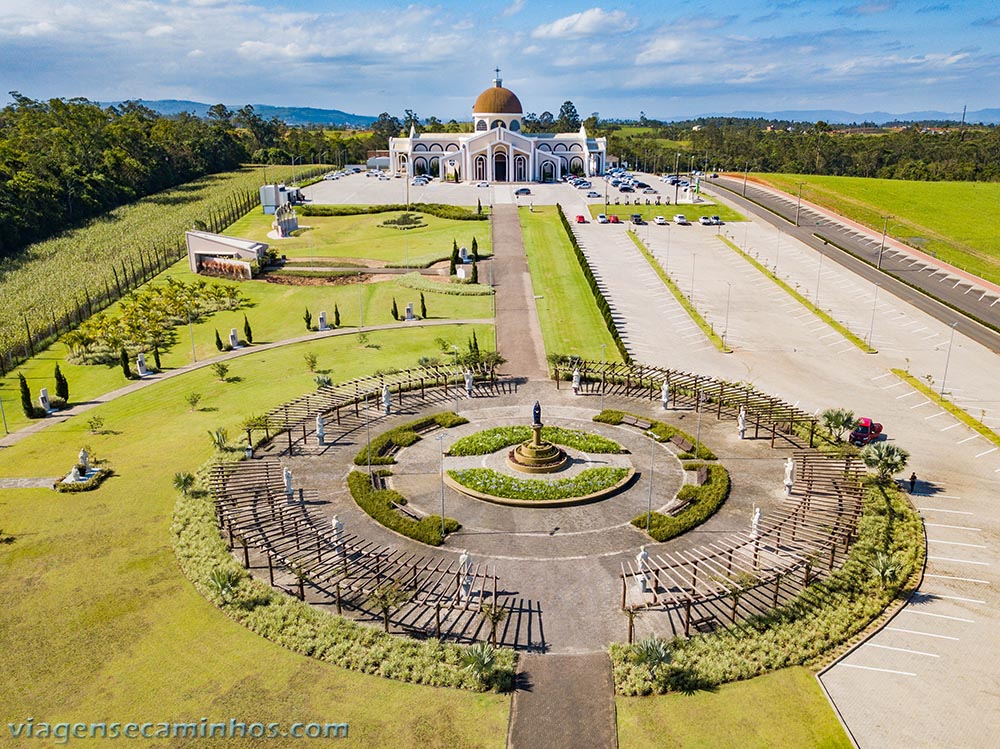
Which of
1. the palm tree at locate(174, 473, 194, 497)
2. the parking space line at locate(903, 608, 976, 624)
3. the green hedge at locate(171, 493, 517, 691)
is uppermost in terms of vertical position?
the palm tree at locate(174, 473, 194, 497)

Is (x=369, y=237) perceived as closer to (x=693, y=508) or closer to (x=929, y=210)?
(x=693, y=508)

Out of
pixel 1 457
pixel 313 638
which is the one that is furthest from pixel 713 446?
pixel 1 457

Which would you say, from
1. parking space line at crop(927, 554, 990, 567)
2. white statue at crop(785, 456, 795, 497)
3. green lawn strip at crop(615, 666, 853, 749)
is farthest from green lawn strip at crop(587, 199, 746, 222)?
green lawn strip at crop(615, 666, 853, 749)

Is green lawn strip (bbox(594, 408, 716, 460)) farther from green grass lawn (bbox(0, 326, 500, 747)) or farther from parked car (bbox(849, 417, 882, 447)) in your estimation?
green grass lawn (bbox(0, 326, 500, 747))

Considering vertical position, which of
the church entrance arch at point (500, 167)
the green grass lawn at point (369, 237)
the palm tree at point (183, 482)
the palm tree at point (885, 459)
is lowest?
the palm tree at point (183, 482)

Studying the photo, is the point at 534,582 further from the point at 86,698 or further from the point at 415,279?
the point at 415,279

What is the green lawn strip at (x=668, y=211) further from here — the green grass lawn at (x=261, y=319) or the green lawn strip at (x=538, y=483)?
the green lawn strip at (x=538, y=483)

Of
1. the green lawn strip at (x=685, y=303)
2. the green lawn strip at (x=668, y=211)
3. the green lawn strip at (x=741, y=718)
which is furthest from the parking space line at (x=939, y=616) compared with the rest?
the green lawn strip at (x=668, y=211)
